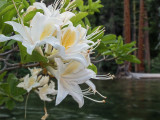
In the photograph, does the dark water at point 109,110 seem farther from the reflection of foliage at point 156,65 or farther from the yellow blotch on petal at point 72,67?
the reflection of foliage at point 156,65

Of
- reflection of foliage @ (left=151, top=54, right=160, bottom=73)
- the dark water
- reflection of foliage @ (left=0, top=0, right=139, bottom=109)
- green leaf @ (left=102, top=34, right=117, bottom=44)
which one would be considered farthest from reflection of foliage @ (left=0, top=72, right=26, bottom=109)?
reflection of foliage @ (left=151, top=54, right=160, bottom=73)

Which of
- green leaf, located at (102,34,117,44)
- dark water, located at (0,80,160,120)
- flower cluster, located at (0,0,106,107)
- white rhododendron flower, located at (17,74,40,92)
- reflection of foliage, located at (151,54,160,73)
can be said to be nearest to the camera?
flower cluster, located at (0,0,106,107)

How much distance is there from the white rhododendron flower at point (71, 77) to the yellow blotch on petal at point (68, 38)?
4 cm

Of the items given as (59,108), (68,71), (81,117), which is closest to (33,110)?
(59,108)

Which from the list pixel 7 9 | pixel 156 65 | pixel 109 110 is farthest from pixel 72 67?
pixel 156 65

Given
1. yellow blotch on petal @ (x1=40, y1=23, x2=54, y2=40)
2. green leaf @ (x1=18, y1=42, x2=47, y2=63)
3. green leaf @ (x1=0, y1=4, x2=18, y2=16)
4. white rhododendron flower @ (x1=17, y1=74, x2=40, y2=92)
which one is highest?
green leaf @ (x1=0, y1=4, x2=18, y2=16)

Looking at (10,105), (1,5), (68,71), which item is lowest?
(10,105)

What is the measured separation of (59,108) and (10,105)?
531cm

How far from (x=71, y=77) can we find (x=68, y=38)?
9cm

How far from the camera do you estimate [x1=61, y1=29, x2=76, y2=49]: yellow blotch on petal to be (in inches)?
26.0

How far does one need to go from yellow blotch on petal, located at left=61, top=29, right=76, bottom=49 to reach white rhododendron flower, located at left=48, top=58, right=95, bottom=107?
4 cm

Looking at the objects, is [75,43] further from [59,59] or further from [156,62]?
[156,62]

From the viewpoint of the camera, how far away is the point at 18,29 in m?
0.64

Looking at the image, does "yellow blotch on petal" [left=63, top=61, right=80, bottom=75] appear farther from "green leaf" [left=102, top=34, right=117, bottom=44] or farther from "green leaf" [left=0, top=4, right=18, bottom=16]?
"green leaf" [left=102, top=34, right=117, bottom=44]
